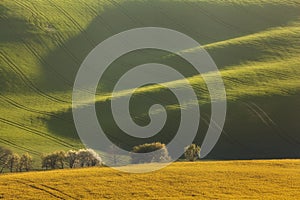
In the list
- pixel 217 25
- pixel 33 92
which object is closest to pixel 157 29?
pixel 217 25

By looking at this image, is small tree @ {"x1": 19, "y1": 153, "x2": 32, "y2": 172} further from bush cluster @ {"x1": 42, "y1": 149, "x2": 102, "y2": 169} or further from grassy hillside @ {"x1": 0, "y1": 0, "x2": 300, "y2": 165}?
grassy hillside @ {"x1": 0, "y1": 0, "x2": 300, "y2": 165}

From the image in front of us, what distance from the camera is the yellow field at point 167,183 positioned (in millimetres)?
33812

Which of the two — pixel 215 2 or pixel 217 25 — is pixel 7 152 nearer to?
pixel 217 25

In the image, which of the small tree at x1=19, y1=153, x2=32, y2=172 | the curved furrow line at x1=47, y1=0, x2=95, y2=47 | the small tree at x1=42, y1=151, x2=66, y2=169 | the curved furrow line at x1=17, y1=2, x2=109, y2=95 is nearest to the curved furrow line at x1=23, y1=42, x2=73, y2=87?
the curved furrow line at x1=17, y1=2, x2=109, y2=95

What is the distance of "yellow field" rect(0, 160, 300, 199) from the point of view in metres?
33.8

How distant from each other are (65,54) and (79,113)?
2840 cm

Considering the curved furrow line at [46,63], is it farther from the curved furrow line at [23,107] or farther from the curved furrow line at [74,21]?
the curved furrow line at [74,21]

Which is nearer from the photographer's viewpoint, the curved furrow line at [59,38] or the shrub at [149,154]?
the shrub at [149,154]

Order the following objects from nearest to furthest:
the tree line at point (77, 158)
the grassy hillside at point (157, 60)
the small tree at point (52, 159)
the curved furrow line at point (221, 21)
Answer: the small tree at point (52, 159) → the tree line at point (77, 158) → the grassy hillside at point (157, 60) → the curved furrow line at point (221, 21)

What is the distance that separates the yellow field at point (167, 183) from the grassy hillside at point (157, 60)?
2674 cm

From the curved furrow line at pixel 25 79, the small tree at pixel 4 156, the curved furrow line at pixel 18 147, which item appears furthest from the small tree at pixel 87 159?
the curved furrow line at pixel 25 79

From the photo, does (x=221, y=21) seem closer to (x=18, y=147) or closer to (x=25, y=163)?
(x=18, y=147)

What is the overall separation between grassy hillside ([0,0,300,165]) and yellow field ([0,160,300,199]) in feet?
87.7

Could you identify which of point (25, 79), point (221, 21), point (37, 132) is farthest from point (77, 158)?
point (221, 21)
